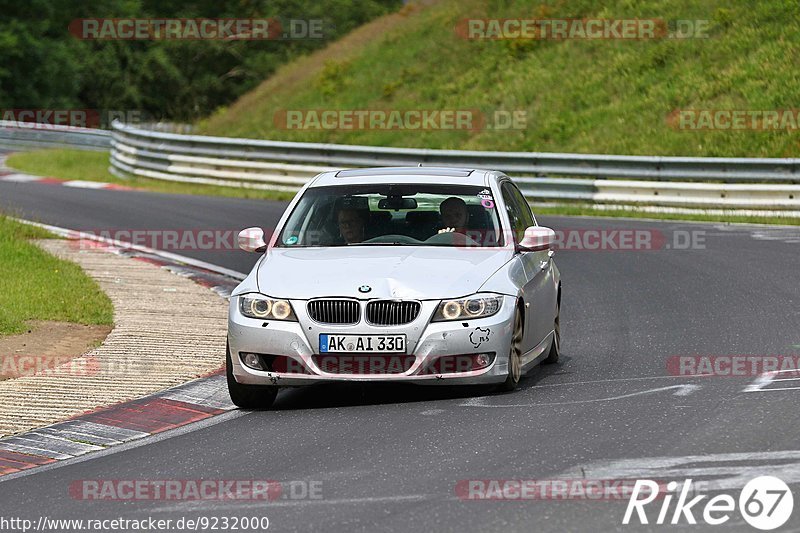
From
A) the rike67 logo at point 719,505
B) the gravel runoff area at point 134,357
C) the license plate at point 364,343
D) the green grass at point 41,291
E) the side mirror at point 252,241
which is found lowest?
the gravel runoff area at point 134,357

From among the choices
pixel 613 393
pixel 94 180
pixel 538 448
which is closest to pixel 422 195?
pixel 613 393

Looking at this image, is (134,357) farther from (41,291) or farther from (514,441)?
(514,441)

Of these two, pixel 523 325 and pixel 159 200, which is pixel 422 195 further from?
pixel 159 200

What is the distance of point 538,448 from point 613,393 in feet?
5.94

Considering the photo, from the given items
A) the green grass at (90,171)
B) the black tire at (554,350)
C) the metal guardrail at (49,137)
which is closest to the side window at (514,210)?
the black tire at (554,350)

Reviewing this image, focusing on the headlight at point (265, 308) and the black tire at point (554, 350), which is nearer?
the headlight at point (265, 308)

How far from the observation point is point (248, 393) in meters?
9.43

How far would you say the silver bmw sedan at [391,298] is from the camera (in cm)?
905

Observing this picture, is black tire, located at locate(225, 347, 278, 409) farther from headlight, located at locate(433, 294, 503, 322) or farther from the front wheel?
headlight, located at locate(433, 294, 503, 322)

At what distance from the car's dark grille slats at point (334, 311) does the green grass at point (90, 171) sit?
1826 centimetres

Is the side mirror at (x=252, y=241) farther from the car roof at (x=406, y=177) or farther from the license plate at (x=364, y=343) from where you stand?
the license plate at (x=364, y=343)

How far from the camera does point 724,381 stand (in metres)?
9.62

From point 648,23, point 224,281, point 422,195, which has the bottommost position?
point 224,281

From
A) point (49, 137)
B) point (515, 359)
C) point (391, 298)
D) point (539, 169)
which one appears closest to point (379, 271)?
point (391, 298)
